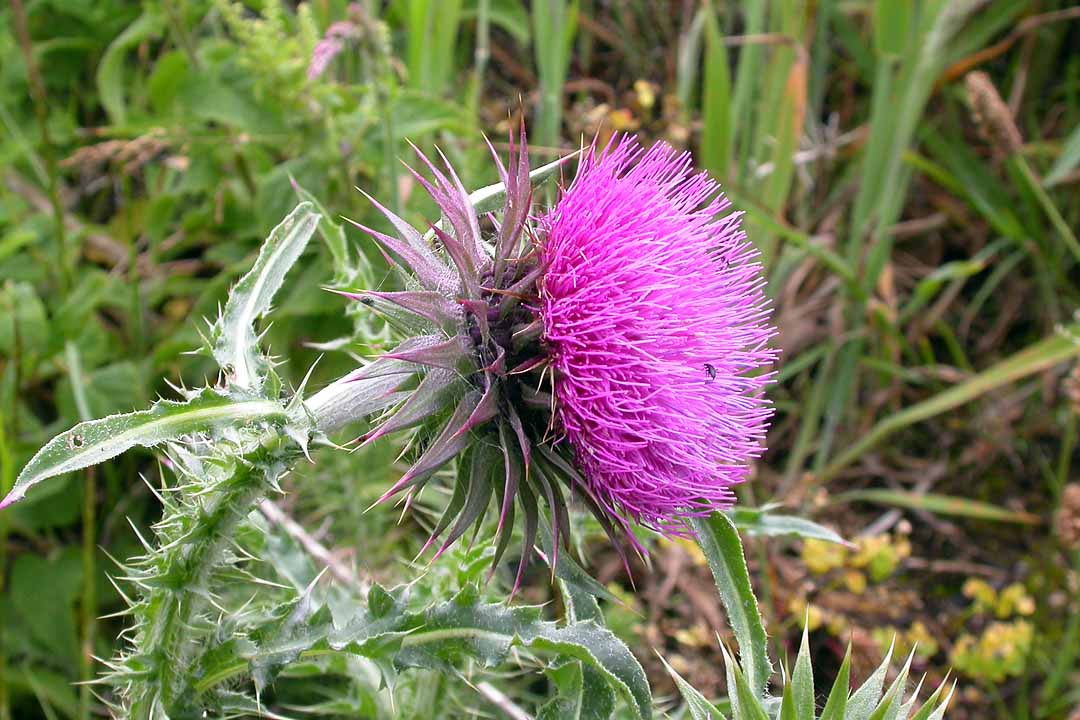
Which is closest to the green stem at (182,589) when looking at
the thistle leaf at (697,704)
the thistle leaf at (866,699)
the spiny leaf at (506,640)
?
the spiny leaf at (506,640)

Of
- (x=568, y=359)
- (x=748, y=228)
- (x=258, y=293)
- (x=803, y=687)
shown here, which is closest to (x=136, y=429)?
(x=258, y=293)

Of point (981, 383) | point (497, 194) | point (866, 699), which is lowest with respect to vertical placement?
point (981, 383)

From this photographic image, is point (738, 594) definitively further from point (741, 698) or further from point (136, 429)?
point (136, 429)

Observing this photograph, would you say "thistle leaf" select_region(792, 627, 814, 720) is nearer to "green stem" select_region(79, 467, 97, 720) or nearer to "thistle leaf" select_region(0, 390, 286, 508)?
"thistle leaf" select_region(0, 390, 286, 508)

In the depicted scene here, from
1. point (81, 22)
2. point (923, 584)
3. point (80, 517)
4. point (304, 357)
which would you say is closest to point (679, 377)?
point (304, 357)

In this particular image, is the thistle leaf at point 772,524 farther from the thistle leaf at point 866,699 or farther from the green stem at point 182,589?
A: the green stem at point 182,589
